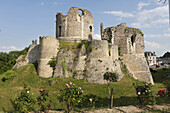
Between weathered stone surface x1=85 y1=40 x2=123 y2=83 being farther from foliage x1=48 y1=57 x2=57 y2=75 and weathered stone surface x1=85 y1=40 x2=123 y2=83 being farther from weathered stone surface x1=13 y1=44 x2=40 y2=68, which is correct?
weathered stone surface x1=13 y1=44 x2=40 y2=68

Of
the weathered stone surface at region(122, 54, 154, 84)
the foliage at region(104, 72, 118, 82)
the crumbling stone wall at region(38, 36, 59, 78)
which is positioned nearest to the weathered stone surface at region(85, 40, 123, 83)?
the foliage at region(104, 72, 118, 82)

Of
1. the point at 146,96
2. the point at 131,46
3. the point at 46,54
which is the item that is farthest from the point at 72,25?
the point at 146,96

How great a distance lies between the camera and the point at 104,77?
20234mm

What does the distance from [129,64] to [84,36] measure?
11286mm

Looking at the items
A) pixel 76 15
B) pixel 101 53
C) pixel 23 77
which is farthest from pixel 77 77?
pixel 76 15

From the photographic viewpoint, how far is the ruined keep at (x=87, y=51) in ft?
70.7

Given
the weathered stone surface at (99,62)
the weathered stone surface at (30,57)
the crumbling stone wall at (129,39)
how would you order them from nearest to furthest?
the weathered stone surface at (99,62) → the crumbling stone wall at (129,39) → the weathered stone surface at (30,57)

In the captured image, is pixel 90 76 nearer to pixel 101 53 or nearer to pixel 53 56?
pixel 101 53

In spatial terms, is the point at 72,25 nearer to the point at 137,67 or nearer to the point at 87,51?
the point at 87,51

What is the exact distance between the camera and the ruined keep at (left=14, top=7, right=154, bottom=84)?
2156cm

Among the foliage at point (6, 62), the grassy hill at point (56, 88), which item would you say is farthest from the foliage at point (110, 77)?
the foliage at point (6, 62)

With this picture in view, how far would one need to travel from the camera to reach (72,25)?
1061 inches

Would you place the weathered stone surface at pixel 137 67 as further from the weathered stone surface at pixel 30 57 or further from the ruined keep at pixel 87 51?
the weathered stone surface at pixel 30 57

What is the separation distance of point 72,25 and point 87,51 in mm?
7769
